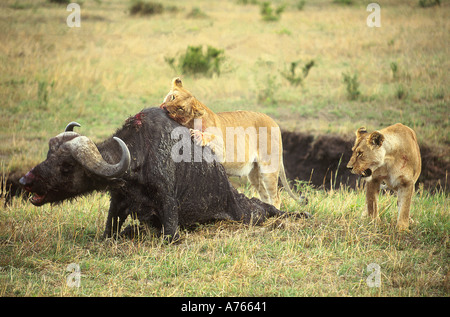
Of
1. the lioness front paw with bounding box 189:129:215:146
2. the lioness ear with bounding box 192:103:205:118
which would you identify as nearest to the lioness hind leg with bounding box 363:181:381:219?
the lioness front paw with bounding box 189:129:215:146

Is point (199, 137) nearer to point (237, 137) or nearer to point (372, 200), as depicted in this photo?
point (237, 137)

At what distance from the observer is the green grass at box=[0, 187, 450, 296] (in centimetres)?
502

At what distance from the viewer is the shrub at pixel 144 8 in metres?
23.8

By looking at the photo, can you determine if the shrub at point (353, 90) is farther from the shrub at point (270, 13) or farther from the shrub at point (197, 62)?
the shrub at point (270, 13)

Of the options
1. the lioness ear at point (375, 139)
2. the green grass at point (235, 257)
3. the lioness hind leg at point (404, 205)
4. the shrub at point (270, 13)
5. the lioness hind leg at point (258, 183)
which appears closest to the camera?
the green grass at point (235, 257)

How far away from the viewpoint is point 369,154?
611 cm

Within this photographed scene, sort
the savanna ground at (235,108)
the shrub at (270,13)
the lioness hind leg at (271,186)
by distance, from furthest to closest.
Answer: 1. the shrub at (270,13)
2. the lioness hind leg at (271,186)
3. the savanna ground at (235,108)

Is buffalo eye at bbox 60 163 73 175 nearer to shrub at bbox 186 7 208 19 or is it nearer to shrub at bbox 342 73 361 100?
shrub at bbox 342 73 361 100

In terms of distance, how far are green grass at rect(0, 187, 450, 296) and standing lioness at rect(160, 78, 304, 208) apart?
39.8 inches

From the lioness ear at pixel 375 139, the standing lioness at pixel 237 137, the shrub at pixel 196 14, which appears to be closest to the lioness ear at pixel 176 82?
the standing lioness at pixel 237 137

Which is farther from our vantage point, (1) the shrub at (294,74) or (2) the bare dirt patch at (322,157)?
(1) the shrub at (294,74)

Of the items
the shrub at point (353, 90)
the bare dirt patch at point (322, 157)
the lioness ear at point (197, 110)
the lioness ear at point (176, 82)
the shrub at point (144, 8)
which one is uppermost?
the shrub at point (144, 8)

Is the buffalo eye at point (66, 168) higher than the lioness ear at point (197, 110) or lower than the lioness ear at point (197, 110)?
lower

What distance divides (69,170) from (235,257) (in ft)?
6.32
